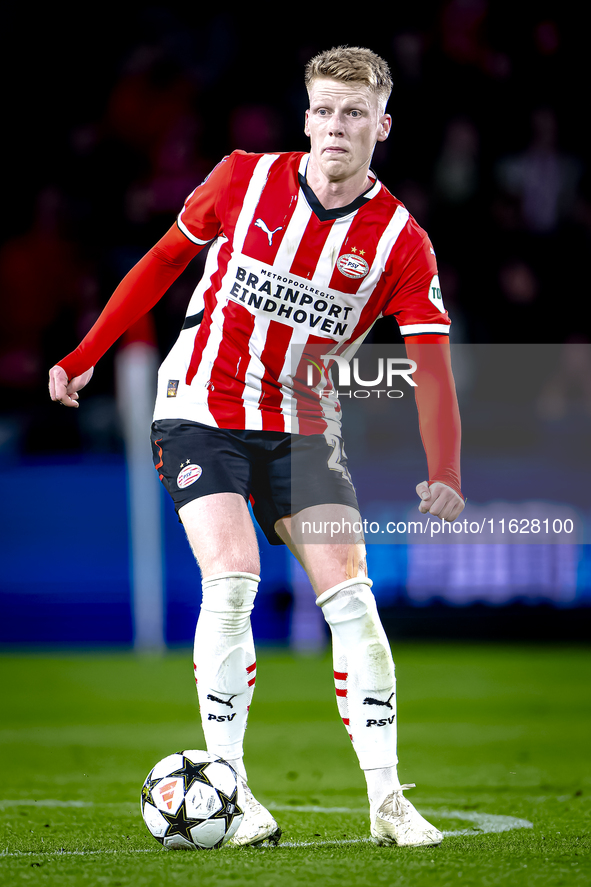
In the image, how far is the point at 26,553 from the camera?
26.2 feet

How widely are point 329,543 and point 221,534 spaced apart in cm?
32

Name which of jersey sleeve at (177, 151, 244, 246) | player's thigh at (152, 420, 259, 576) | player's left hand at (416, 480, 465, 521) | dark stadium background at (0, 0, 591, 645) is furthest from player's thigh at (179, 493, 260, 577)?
dark stadium background at (0, 0, 591, 645)

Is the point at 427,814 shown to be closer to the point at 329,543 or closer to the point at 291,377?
the point at 329,543

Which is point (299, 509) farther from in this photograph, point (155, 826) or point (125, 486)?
point (125, 486)

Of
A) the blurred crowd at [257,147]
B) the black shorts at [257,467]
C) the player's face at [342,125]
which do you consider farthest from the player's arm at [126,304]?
the blurred crowd at [257,147]

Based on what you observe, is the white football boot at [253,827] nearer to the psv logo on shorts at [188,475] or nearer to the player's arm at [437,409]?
the psv logo on shorts at [188,475]

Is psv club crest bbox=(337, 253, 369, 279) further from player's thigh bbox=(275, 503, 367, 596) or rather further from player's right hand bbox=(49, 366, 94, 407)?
player's right hand bbox=(49, 366, 94, 407)

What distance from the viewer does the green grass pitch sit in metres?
2.95

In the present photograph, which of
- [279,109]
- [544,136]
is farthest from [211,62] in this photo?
[544,136]

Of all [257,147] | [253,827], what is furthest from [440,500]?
[257,147]

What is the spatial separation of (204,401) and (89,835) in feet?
4.57

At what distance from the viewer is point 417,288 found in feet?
11.6

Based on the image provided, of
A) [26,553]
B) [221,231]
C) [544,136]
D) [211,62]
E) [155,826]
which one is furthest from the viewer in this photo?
[211,62]

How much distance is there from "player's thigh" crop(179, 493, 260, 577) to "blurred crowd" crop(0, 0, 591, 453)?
5.42 m
